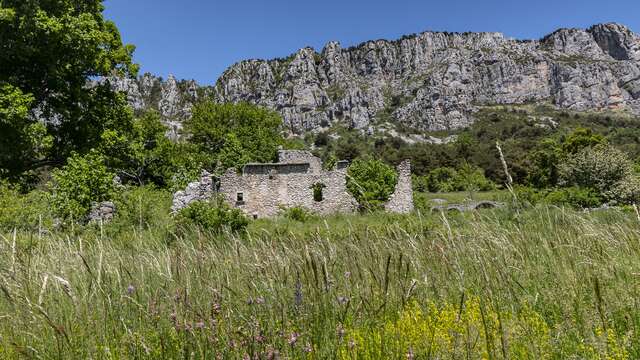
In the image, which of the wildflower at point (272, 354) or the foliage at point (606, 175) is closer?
the wildflower at point (272, 354)

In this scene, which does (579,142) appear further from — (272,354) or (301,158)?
(272,354)

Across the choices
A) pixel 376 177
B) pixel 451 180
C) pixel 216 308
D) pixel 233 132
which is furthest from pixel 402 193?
pixel 216 308

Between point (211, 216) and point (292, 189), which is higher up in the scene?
point (292, 189)

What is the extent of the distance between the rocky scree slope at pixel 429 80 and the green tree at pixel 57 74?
3702 inches

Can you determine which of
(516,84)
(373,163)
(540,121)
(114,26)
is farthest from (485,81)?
(114,26)

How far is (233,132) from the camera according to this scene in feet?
125

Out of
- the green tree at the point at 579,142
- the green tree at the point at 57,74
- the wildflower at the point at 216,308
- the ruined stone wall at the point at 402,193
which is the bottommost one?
the wildflower at the point at 216,308

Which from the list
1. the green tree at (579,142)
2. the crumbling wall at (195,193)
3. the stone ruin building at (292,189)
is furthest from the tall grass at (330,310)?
the green tree at (579,142)

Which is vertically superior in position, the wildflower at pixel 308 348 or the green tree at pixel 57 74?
the green tree at pixel 57 74

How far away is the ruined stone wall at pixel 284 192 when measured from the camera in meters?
28.8

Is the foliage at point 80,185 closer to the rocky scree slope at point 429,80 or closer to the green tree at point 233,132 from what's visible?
the green tree at point 233,132

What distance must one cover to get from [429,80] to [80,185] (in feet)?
427

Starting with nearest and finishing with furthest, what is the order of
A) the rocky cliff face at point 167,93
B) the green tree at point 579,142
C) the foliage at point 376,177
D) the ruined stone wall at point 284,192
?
the foliage at point 376,177 → the ruined stone wall at point 284,192 → the green tree at point 579,142 → the rocky cliff face at point 167,93

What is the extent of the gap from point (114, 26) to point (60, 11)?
403 centimetres
